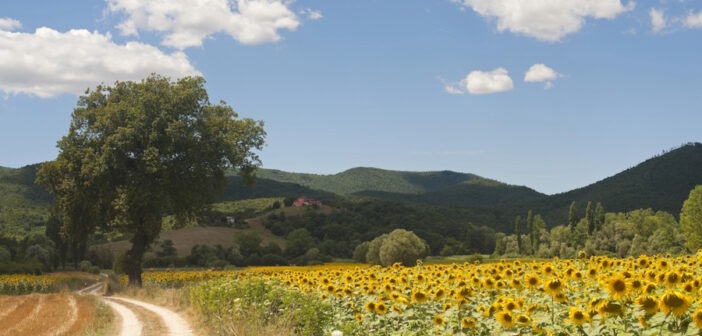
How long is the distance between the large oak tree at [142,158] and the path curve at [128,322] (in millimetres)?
11516

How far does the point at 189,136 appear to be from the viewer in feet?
125

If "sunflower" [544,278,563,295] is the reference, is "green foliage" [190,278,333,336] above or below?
below

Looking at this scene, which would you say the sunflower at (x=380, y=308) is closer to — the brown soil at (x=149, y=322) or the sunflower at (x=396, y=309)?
the sunflower at (x=396, y=309)

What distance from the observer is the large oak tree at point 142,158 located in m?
37.1

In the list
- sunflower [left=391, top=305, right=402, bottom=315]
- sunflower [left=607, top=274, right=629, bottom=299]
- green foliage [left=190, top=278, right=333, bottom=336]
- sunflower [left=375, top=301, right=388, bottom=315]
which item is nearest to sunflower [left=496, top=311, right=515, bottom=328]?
sunflower [left=607, top=274, right=629, bottom=299]

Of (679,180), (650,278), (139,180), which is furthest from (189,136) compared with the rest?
(679,180)

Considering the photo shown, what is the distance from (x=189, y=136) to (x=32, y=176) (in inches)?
3948

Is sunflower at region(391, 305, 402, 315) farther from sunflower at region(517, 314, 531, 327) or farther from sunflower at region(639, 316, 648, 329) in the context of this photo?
sunflower at region(639, 316, 648, 329)

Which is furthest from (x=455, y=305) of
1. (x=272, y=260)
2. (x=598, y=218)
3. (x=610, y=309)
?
(x=598, y=218)

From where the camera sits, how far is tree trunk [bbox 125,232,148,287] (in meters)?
40.4

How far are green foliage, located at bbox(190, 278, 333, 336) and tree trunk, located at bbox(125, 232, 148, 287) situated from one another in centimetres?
2271

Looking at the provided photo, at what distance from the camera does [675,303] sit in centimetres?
631

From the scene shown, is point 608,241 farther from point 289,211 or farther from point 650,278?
point 650,278

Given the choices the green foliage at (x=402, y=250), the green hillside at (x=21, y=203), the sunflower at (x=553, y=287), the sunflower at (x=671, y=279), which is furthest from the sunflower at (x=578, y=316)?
the green hillside at (x=21, y=203)
